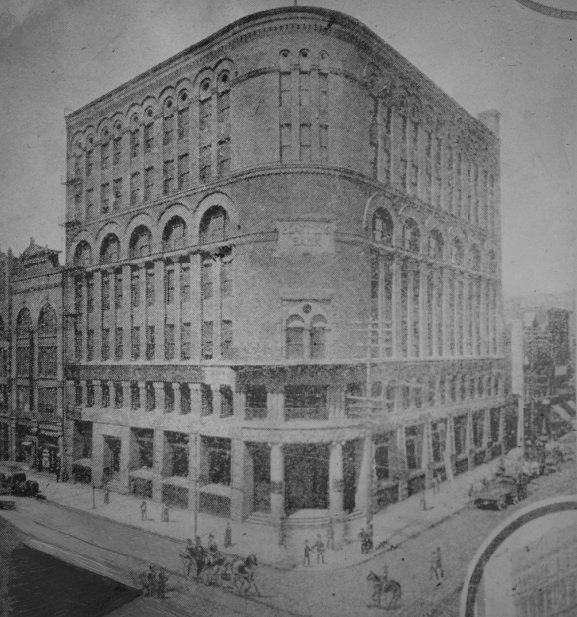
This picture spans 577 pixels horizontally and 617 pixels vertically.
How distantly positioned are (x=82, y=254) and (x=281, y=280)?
2.50 metres

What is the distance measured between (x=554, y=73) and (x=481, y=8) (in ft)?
3.11

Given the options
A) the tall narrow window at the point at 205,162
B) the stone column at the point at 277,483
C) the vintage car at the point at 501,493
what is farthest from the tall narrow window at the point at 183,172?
the vintage car at the point at 501,493

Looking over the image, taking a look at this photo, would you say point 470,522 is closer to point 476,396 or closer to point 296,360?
point 476,396

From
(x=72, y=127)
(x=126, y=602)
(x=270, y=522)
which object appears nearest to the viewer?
(x=270, y=522)

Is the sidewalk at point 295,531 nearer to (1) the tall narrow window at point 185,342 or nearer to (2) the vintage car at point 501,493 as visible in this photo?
(2) the vintage car at point 501,493

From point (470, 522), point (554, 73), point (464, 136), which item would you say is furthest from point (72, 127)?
point (470, 522)

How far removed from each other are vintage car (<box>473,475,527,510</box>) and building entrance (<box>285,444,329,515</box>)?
1558mm

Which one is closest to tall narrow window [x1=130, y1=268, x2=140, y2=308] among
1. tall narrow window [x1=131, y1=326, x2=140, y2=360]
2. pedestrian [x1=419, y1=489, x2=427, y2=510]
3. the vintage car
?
tall narrow window [x1=131, y1=326, x2=140, y2=360]

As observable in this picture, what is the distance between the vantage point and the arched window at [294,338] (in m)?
4.76

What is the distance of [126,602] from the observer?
16.4 ft

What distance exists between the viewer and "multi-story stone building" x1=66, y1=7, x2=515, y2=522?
4.70 metres

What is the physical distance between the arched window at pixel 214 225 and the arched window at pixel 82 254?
149cm

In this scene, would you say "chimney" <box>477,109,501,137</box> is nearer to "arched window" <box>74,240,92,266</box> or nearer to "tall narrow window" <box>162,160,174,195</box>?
"tall narrow window" <box>162,160,174,195</box>

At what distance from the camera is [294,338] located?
15.7ft
